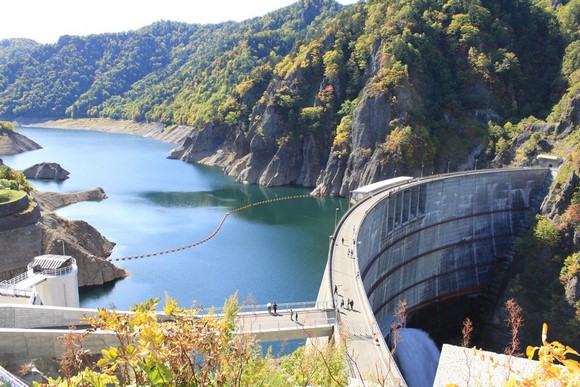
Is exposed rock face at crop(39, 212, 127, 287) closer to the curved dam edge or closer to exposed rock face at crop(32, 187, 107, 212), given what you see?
the curved dam edge

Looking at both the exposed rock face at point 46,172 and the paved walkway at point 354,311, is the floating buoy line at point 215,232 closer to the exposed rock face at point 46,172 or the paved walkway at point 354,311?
the paved walkway at point 354,311

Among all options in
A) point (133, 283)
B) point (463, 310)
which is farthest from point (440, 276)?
point (133, 283)

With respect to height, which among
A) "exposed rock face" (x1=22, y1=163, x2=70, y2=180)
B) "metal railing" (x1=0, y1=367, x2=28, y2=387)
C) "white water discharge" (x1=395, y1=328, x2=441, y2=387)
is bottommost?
"white water discharge" (x1=395, y1=328, x2=441, y2=387)

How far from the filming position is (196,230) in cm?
6425

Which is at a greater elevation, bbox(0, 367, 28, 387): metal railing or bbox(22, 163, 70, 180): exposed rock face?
bbox(0, 367, 28, 387): metal railing

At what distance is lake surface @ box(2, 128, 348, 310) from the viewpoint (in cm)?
4456

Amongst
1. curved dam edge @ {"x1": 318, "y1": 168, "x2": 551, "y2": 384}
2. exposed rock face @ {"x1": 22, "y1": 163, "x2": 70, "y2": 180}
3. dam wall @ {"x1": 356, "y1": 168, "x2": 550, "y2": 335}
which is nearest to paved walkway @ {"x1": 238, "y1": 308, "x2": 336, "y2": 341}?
curved dam edge @ {"x1": 318, "y1": 168, "x2": 551, "y2": 384}

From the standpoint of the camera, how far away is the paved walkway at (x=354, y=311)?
20.8 meters

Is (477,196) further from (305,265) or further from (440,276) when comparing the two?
(305,265)

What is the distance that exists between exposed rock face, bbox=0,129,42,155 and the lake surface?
6.67 m

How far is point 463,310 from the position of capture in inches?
1777

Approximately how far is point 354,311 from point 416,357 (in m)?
11.8

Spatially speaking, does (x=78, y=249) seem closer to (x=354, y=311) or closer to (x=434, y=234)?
(x=354, y=311)

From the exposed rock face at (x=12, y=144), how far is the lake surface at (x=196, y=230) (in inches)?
263
